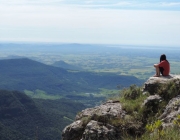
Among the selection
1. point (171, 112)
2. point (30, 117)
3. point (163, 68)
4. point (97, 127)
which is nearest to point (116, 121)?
point (97, 127)

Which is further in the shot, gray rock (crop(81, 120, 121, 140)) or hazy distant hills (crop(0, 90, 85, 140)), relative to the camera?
hazy distant hills (crop(0, 90, 85, 140))

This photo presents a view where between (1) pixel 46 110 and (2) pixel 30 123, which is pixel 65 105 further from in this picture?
(2) pixel 30 123

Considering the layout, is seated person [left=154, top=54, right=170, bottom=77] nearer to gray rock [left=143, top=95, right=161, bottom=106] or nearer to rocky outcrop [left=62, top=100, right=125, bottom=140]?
gray rock [left=143, top=95, right=161, bottom=106]

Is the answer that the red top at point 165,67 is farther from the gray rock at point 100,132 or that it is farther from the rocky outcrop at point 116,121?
the gray rock at point 100,132

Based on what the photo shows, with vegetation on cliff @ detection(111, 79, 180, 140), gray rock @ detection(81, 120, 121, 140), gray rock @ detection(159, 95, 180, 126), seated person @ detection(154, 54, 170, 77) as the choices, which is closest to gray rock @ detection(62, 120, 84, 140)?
gray rock @ detection(81, 120, 121, 140)

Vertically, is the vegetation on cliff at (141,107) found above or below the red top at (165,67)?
below

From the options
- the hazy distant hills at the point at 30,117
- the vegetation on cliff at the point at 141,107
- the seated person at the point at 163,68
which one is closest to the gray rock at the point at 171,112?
the vegetation on cliff at the point at 141,107

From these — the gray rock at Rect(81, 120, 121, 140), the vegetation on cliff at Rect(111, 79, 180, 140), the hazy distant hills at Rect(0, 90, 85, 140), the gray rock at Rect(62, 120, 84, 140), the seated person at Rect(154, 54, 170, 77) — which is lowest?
the hazy distant hills at Rect(0, 90, 85, 140)

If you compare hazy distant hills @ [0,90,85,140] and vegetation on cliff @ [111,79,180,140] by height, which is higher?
vegetation on cliff @ [111,79,180,140]

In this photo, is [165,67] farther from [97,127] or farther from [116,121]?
[97,127]

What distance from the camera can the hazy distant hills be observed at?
113562mm

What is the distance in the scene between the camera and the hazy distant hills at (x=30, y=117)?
114 m

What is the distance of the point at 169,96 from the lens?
11.8 meters

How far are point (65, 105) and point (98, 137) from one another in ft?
548
